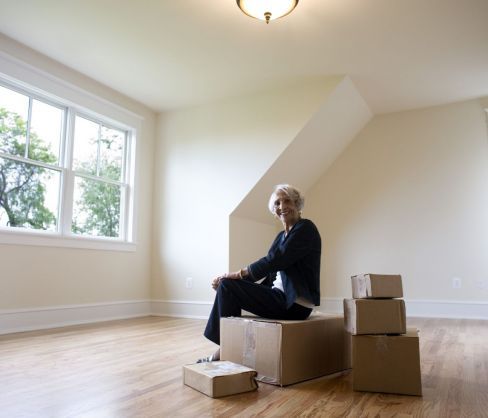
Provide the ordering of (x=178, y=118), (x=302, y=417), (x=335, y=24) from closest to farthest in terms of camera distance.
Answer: (x=302, y=417) → (x=335, y=24) → (x=178, y=118)

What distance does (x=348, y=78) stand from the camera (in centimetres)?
435

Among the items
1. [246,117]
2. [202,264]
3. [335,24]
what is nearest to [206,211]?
[202,264]

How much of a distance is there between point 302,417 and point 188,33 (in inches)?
119

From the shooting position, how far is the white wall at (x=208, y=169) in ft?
14.9

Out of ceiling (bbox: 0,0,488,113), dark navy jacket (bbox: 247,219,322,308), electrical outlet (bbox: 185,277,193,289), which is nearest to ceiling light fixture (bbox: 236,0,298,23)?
ceiling (bbox: 0,0,488,113)

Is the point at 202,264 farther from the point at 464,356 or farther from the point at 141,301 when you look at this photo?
the point at 464,356

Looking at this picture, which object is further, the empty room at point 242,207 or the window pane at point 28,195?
the window pane at point 28,195

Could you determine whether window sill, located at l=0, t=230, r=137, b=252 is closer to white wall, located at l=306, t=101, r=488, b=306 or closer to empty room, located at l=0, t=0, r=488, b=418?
empty room, located at l=0, t=0, r=488, b=418

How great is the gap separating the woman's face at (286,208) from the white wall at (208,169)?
218 cm

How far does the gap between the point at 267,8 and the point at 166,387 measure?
2.48m

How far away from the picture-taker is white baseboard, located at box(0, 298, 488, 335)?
3.73 metres

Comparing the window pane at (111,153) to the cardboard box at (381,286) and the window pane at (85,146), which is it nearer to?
the window pane at (85,146)

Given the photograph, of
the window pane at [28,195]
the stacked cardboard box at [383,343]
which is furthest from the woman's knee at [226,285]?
the window pane at [28,195]

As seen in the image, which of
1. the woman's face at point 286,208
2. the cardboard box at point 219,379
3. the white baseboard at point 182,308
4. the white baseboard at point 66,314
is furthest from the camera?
the white baseboard at point 182,308
